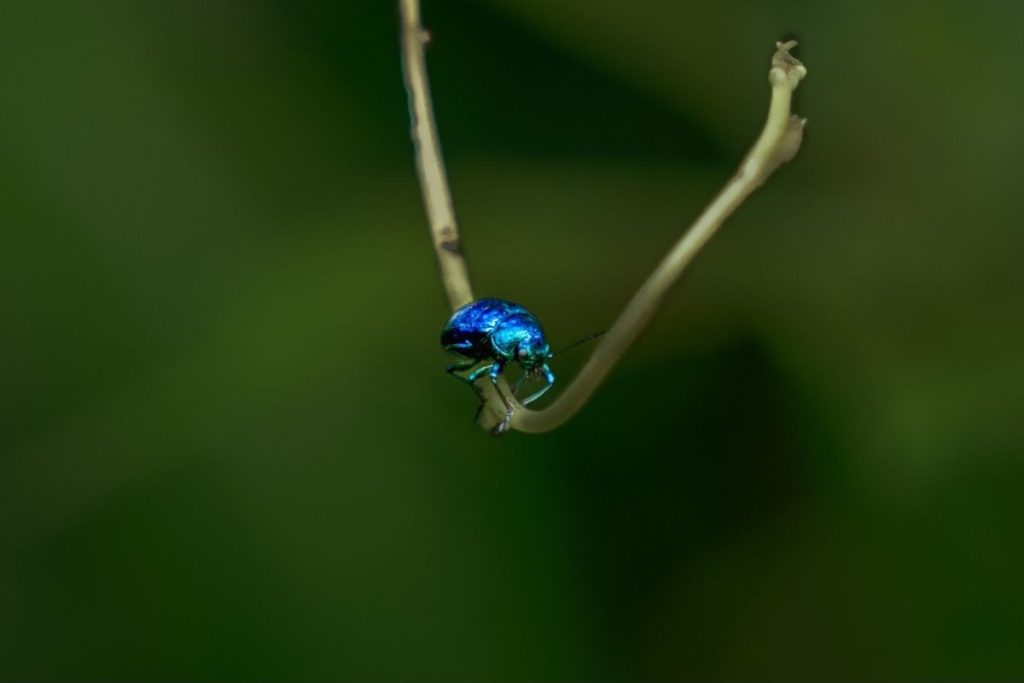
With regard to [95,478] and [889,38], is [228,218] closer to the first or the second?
[95,478]

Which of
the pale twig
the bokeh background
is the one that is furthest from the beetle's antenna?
the pale twig

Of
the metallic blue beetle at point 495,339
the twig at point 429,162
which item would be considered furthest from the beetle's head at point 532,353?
the twig at point 429,162

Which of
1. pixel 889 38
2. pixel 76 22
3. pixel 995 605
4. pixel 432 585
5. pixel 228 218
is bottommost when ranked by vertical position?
pixel 995 605

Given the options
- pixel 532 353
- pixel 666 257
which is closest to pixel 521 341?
pixel 532 353

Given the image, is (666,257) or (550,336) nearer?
(666,257)

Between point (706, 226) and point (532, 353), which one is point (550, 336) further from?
point (706, 226)

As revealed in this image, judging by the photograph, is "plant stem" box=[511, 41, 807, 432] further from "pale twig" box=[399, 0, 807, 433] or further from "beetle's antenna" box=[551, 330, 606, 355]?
"beetle's antenna" box=[551, 330, 606, 355]

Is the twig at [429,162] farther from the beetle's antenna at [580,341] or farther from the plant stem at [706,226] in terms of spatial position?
the beetle's antenna at [580,341]

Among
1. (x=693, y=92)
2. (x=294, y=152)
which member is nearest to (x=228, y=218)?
(x=294, y=152)

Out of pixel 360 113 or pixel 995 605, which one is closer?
pixel 995 605
